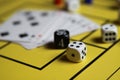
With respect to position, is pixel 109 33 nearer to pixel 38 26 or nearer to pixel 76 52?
pixel 76 52

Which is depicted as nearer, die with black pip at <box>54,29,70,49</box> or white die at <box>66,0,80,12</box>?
die with black pip at <box>54,29,70,49</box>

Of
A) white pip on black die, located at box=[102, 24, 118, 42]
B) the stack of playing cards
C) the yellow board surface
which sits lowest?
the yellow board surface

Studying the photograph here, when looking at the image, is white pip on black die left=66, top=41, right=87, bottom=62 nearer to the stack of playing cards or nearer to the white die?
the stack of playing cards

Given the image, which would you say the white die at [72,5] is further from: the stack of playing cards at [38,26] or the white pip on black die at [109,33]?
the white pip on black die at [109,33]

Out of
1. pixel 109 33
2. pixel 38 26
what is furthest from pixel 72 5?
pixel 109 33

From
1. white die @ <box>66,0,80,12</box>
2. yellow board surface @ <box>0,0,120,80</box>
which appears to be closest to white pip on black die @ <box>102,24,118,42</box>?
yellow board surface @ <box>0,0,120,80</box>
